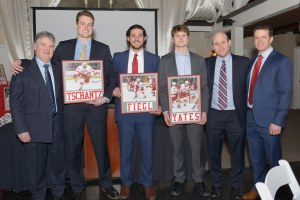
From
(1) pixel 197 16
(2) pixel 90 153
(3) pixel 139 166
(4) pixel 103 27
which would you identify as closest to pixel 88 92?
(2) pixel 90 153

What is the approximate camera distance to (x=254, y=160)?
2.48m

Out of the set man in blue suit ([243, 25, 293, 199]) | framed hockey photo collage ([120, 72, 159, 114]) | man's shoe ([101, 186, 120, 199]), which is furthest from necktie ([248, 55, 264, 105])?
man's shoe ([101, 186, 120, 199])

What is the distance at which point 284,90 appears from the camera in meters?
2.17

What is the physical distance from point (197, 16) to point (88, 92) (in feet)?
16.8

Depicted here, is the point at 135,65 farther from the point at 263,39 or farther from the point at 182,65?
the point at 263,39

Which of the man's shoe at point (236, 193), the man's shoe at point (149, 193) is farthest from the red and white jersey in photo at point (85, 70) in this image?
the man's shoe at point (236, 193)

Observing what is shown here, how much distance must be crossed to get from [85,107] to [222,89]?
54.6 inches

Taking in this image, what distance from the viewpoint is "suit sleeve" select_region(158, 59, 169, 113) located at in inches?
97.7

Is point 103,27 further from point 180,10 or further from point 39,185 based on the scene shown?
point 39,185

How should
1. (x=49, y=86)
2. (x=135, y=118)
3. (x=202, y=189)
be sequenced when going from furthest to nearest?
(x=202, y=189) → (x=135, y=118) → (x=49, y=86)

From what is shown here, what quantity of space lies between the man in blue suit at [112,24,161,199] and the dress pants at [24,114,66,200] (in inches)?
24.0

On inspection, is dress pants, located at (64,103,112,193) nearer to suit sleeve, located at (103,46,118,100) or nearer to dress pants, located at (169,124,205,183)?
suit sleeve, located at (103,46,118,100)

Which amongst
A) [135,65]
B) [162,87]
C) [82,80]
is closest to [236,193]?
[162,87]

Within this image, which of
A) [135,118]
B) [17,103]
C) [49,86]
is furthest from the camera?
[135,118]
